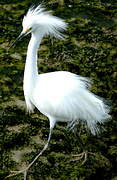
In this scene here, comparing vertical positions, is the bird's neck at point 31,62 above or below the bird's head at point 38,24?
below

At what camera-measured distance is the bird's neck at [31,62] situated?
401 cm

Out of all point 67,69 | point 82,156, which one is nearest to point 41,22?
point 82,156

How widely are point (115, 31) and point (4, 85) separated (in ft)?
6.86

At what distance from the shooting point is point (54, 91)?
3.97 metres

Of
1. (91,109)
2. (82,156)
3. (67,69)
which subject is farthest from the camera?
(67,69)

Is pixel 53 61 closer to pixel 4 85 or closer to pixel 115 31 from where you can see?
pixel 4 85

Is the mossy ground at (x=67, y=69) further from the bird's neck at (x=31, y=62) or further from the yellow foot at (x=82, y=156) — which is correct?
the bird's neck at (x=31, y=62)

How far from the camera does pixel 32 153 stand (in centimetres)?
425

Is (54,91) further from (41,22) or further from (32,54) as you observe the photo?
(41,22)

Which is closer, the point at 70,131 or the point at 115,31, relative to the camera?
the point at 70,131

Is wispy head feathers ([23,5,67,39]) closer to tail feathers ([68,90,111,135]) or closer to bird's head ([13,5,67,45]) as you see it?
bird's head ([13,5,67,45])

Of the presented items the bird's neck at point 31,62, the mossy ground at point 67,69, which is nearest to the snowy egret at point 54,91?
the bird's neck at point 31,62

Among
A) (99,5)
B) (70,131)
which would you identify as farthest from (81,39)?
(70,131)

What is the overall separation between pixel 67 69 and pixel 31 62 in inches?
64.2
